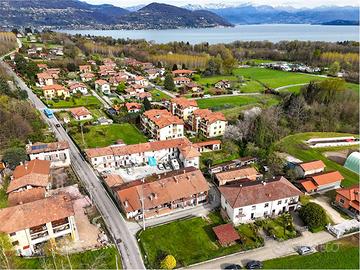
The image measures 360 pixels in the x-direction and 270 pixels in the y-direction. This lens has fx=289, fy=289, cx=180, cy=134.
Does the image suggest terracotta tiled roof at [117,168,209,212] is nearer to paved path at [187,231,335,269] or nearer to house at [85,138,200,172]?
house at [85,138,200,172]

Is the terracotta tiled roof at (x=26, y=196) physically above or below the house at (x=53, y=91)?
below

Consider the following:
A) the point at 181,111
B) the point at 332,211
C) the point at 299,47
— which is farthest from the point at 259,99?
the point at 299,47

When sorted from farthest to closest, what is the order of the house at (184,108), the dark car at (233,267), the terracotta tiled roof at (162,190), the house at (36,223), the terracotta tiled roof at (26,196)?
the house at (184,108)
the terracotta tiled roof at (162,190)
the terracotta tiled roof at (26,196)
the house at (36,223)
the dark car at (233,267)

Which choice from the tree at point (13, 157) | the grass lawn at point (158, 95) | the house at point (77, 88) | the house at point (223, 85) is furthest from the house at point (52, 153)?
the house at point (223, 85)

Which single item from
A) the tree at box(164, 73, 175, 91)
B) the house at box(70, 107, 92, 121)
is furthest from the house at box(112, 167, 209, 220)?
the tree at box(164, 73, 175, 91)

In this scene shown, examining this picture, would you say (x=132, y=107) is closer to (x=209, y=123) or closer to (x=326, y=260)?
(x=209, y=123)

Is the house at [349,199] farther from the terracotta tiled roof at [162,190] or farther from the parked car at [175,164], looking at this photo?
the parked car at [175,164]
